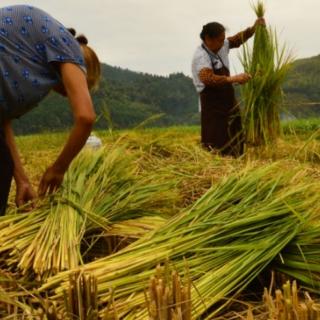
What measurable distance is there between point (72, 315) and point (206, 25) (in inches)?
138

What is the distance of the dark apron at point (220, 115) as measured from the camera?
16.0ft

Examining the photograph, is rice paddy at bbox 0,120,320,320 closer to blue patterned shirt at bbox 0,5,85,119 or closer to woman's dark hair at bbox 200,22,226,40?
blue patterned shirt at bbox 0,5,85,119

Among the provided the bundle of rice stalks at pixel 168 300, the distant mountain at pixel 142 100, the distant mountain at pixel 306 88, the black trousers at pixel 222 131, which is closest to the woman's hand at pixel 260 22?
the distant mountain at pixel 306 88

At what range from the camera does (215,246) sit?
1970 mm

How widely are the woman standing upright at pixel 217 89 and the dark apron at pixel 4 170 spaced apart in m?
2.43

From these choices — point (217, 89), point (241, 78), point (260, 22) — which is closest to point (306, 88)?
point (217, 89)

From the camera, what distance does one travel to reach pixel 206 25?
15.6 feet

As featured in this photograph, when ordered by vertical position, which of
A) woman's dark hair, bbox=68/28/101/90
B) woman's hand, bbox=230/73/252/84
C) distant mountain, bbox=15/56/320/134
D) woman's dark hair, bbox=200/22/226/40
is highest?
woman's dark hair, bbox=200/22/226/40

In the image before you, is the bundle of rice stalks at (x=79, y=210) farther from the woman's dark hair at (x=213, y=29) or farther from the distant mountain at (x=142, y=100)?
the distant mountain at (x=142, y=100)

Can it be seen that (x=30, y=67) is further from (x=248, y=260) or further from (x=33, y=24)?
A: (x=248, y=260)

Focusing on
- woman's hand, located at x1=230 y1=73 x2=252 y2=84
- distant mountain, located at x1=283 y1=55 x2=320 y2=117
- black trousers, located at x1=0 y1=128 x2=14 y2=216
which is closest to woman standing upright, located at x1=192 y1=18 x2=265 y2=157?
woman's hand, located at x1=230 y1=73 x2=252 y2=84

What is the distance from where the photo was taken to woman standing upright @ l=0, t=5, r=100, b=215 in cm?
214

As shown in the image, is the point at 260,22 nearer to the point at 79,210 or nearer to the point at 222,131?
the point at 222,131

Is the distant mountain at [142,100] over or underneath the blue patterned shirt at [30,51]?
underneath
